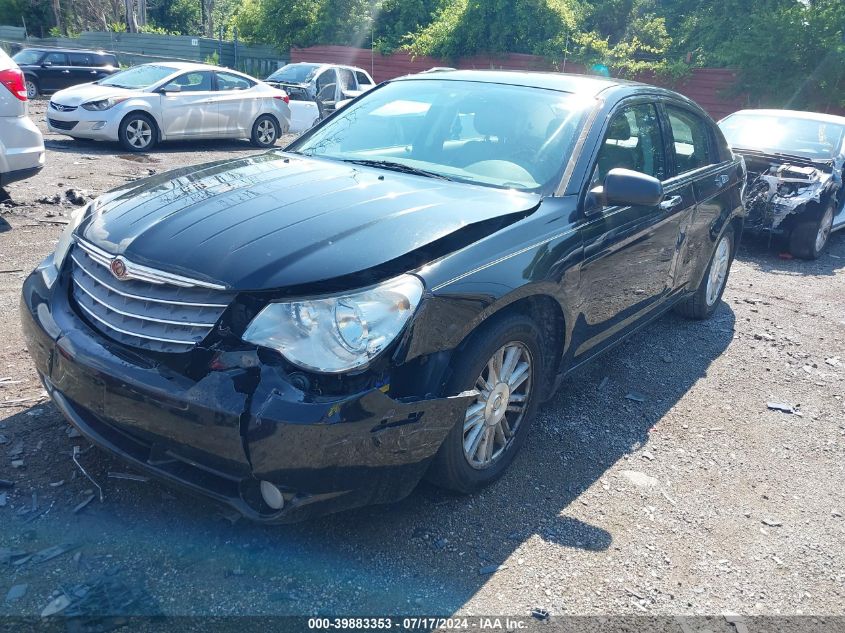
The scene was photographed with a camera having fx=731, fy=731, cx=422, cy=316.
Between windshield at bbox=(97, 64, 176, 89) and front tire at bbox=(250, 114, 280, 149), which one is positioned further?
front tire at bbox=(250, 114, 280, 149)

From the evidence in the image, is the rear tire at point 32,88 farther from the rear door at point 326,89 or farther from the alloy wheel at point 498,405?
the alloy wheel at point 498,405

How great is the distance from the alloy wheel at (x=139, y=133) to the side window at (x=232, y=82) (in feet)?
5.70

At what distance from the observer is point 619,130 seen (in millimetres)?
3996

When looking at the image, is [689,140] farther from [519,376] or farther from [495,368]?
[495,368]

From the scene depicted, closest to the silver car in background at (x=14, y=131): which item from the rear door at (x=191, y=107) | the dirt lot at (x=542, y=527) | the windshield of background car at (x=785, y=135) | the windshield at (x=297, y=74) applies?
the dirt lot at (x=542, y=527)

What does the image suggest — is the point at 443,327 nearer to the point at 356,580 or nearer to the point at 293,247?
the point at 293,247

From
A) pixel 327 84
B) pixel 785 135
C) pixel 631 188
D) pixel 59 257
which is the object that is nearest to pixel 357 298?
pixel 59 257

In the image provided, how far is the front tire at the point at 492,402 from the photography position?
9.61 ft

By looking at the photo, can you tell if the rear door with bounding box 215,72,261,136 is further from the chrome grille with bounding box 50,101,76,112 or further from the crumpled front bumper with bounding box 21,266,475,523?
the crumpled front bumper with bounding box 21,266,475,523

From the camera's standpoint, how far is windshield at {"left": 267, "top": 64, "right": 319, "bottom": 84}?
16.5m

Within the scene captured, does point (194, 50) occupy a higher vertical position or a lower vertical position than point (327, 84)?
lower

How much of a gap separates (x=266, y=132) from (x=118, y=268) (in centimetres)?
1223

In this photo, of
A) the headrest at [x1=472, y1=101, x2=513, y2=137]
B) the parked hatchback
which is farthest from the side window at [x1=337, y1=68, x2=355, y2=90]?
the headrest at [x1=472, y1=101, x2=513, y2=137]

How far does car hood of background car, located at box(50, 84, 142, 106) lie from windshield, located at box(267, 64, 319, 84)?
510 centimetres
